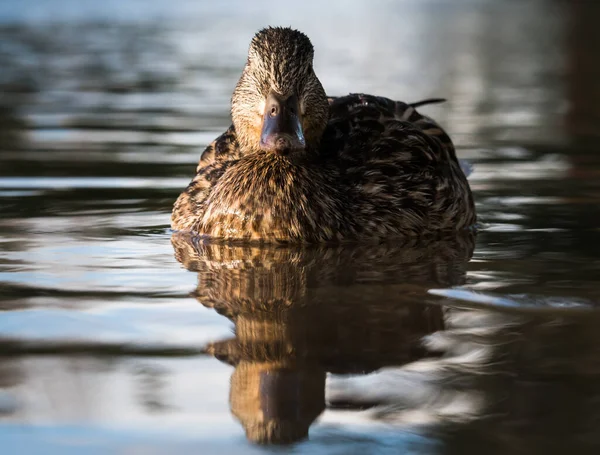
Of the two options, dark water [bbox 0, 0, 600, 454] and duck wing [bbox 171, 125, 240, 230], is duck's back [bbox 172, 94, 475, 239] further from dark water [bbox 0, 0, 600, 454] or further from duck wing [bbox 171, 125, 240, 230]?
dark water [bbox 0, 0, 600, 454]

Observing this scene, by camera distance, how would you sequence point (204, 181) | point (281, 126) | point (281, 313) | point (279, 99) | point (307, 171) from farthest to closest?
1. point (204, 181)
2. point (307, 171)
3. point (279, 99)
4. point (281, 126)
5. point (281, 313)

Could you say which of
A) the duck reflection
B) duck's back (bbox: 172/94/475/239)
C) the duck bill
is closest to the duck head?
the duck bill

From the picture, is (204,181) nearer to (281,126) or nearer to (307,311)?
(281,126)

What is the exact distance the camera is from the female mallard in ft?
22.4

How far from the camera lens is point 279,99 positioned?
261 inches

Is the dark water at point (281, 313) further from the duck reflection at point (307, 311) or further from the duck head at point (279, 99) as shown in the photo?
the duck head at point (279, 99)

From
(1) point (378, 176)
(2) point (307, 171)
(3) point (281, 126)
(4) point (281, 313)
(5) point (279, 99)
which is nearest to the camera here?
(4) point (281, 313)

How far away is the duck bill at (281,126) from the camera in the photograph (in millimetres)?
6340

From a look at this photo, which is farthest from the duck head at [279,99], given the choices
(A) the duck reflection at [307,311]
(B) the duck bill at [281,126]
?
(A) the duck reflection at [307,311]

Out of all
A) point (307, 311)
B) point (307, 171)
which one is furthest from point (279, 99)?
point (307, 311)

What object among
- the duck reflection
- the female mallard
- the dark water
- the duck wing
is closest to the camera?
the dark water

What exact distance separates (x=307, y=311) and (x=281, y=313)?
0.38ft

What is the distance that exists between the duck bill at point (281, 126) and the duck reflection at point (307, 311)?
2.05 ft

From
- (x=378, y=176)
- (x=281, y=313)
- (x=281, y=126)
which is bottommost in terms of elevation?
(x=281, y=313)
